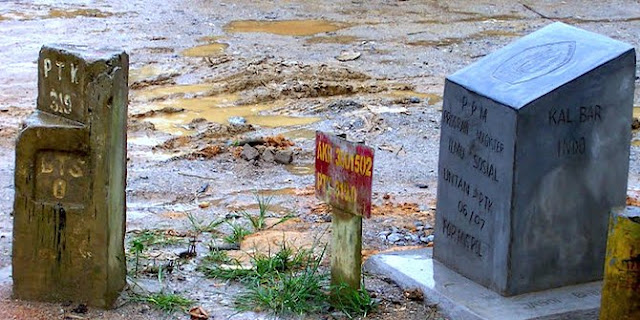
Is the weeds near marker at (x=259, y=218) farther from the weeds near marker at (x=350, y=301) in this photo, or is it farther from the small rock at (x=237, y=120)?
the small rock at (x=237, y=120)

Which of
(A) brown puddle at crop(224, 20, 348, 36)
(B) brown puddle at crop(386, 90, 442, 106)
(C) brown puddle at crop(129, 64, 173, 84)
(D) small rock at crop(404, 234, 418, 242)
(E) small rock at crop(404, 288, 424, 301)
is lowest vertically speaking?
(D) small rock at crop(404, 234, 418, 242)

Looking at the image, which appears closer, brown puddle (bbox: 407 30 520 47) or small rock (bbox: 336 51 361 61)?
small rock (bbox: 336 51 361 61)

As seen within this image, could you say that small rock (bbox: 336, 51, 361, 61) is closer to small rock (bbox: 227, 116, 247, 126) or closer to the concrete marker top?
small rock (bbox: 227, 116, 247, 126)

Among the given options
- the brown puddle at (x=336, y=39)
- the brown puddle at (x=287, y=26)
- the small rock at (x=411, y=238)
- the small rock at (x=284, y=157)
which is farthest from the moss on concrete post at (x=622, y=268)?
the brown puddle at (x=287, y=26)

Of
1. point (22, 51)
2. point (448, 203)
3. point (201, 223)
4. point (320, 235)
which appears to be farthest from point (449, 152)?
point (22, 51)

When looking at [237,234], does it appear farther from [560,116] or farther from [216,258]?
[560,116]

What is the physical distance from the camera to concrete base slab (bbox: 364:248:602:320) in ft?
17.7

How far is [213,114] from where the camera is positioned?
1069cm

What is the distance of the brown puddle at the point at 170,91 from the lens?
1123 centimetres

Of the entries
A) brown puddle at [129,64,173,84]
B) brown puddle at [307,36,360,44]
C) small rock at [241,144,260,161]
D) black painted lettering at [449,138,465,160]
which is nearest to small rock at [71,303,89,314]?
black painted lettering at [449,138,465,160]

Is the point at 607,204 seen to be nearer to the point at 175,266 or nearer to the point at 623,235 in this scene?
the point at 623,235

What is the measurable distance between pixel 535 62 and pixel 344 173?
1246 mm

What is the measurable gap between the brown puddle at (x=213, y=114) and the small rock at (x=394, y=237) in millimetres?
3460

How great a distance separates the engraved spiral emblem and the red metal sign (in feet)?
3.12
